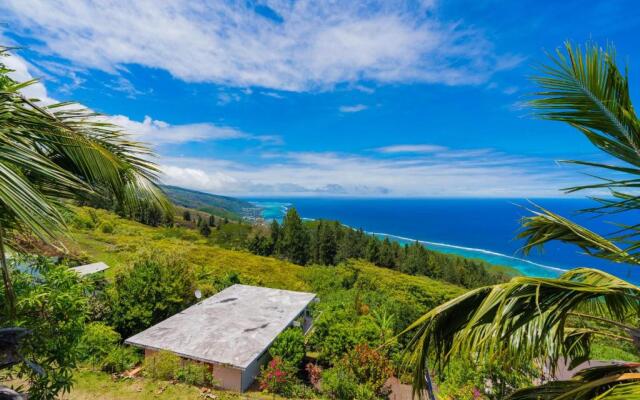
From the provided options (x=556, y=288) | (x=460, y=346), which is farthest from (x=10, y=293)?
(x=556, y=288)

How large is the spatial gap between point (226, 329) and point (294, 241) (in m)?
33.4

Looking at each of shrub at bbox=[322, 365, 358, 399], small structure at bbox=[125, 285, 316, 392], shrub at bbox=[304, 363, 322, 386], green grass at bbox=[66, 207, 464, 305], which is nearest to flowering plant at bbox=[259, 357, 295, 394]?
small structure at bbox=[125, 285, 316, 392]

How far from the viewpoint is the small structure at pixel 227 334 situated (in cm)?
987

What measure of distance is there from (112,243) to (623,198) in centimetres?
3446

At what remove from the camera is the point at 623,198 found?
2.15 m

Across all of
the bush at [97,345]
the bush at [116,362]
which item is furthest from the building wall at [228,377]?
the bush at [97,345]

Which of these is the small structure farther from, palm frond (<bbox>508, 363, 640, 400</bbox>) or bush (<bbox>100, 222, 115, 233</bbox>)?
bush (<bbox>100, 222, 115, 233</bbox>)

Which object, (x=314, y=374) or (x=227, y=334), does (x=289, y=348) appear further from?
(x=227, y=334)

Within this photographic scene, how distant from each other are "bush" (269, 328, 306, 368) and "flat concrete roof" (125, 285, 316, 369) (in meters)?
0.35

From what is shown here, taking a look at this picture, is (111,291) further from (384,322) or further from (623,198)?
(623,198)

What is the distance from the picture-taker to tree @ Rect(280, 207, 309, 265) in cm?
4509

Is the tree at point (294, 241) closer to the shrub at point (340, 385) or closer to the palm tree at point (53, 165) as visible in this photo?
the shrub at point (340, 385)

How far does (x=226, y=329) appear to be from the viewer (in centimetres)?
1168

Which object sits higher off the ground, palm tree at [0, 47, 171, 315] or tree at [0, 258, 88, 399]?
palm tree at [0, 47, 171, 315]
